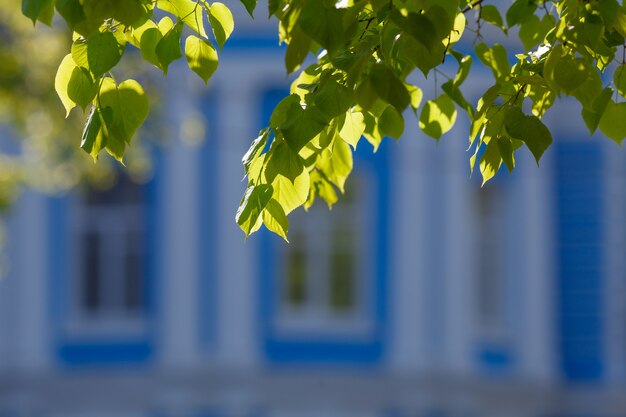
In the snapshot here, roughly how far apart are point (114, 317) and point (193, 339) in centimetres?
118

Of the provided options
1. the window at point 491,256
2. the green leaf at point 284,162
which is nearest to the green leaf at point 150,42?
the green leaf at point 284,162

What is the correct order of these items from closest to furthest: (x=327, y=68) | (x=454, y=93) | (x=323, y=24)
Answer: (x=323, y=24)
(x=327, y=68)
(x=454, y=93)

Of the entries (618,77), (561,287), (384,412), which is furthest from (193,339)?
(618,77)

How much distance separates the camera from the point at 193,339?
14820 mm

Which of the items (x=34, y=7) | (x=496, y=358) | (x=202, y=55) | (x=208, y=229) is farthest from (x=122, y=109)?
(x=496, y=358)

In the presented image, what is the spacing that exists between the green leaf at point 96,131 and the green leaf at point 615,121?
1.11 meters

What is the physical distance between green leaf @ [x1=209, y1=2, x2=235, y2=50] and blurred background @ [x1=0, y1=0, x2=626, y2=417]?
39.7ft

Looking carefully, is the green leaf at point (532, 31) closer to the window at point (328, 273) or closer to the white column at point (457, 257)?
the white column at point (457, 257)

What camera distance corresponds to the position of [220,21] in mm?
2410

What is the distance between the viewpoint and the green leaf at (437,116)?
2.79 m

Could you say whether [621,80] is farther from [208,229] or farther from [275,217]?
[208,229]

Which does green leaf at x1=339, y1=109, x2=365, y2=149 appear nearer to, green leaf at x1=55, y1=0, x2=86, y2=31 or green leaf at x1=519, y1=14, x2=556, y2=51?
green leaf at x1=519, y1=14, x2=556, y2=51

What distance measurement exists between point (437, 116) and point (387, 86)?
0.71 meters

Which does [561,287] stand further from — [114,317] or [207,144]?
[114,317]
